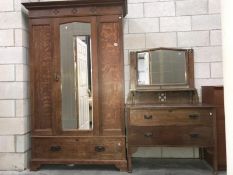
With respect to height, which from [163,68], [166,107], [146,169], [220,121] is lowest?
[146,169]

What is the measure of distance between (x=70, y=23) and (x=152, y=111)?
1.37 m

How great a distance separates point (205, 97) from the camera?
131 inches

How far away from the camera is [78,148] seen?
123 inches

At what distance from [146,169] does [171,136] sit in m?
0.51

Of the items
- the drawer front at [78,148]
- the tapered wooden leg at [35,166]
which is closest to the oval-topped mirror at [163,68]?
the drawer front at [78,148]

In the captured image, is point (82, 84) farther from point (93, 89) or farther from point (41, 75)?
point (41, 75)

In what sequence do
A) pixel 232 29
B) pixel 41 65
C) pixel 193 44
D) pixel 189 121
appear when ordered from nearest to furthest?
pixel 232 29, pixel 189 121, pixel 41 65, pixel 193 44

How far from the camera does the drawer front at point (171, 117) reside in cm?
298

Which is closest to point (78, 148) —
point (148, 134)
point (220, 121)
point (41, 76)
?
point (148, 134)

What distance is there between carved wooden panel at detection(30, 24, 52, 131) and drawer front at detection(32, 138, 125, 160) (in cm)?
21

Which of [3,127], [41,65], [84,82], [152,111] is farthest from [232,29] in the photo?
[3,127]

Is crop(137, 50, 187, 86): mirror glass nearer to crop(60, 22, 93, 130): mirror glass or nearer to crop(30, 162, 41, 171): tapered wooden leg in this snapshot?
crop(60, 22, 93, 130): mirror glass

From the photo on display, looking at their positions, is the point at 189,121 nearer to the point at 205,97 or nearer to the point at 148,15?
the point at 205,97

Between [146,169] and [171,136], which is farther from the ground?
[171,136]
